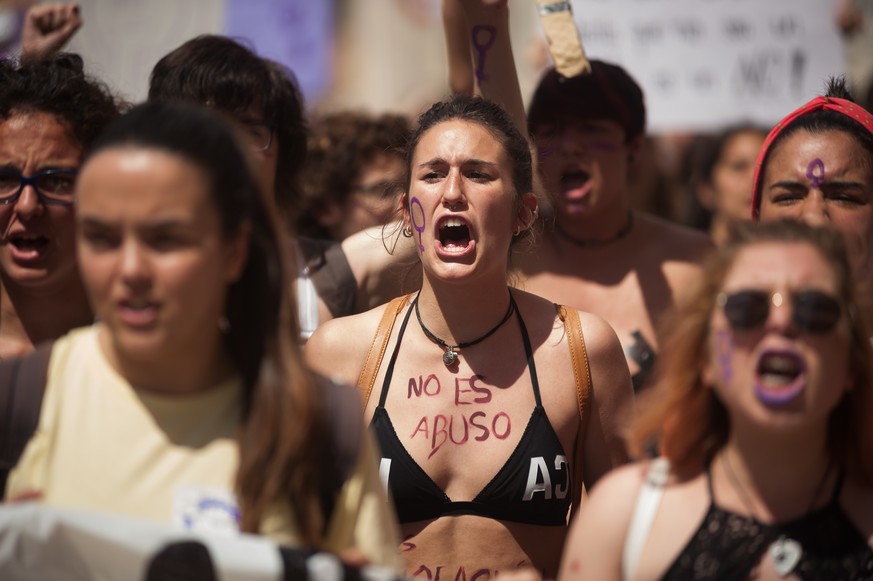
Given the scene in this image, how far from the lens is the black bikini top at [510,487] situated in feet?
9.94

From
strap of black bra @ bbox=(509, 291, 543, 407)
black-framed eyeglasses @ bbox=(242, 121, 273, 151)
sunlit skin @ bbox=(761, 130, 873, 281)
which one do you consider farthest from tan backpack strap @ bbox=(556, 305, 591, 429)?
black-framed eyeglasses @ bbox=(242, 121, 273, 151)

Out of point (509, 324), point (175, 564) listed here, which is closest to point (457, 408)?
point (509, 324)

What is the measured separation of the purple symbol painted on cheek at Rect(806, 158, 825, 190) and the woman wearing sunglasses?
1.14 m

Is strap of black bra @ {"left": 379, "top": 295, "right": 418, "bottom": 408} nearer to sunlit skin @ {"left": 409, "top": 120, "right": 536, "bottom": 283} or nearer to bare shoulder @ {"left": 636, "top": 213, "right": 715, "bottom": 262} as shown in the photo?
sunlit skin @ {"left": 409, "top": 120, "right": 536, "bottom": 283}

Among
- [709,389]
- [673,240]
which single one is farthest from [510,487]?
[673,240]

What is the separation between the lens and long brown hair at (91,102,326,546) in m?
2.02

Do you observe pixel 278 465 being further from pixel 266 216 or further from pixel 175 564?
pixel 266 216

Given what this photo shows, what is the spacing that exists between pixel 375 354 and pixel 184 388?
117 cm

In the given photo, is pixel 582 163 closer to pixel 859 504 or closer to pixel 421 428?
pixel 421 428

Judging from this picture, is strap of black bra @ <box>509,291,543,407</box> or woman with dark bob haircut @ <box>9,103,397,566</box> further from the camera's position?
strap of black bra @ <box>509,291,543,407</box>

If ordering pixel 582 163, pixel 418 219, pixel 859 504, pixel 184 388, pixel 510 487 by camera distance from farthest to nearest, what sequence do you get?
pixel 582 163 → pixel 418 219 → pixel 510 487 → pixel 859 504 → pixel 184 388

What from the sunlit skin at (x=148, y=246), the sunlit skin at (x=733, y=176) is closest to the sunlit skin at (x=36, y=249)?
the sunlit skin at (x=148, y=246)

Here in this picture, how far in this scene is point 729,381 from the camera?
2164 mm

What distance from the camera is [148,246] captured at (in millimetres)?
1996
